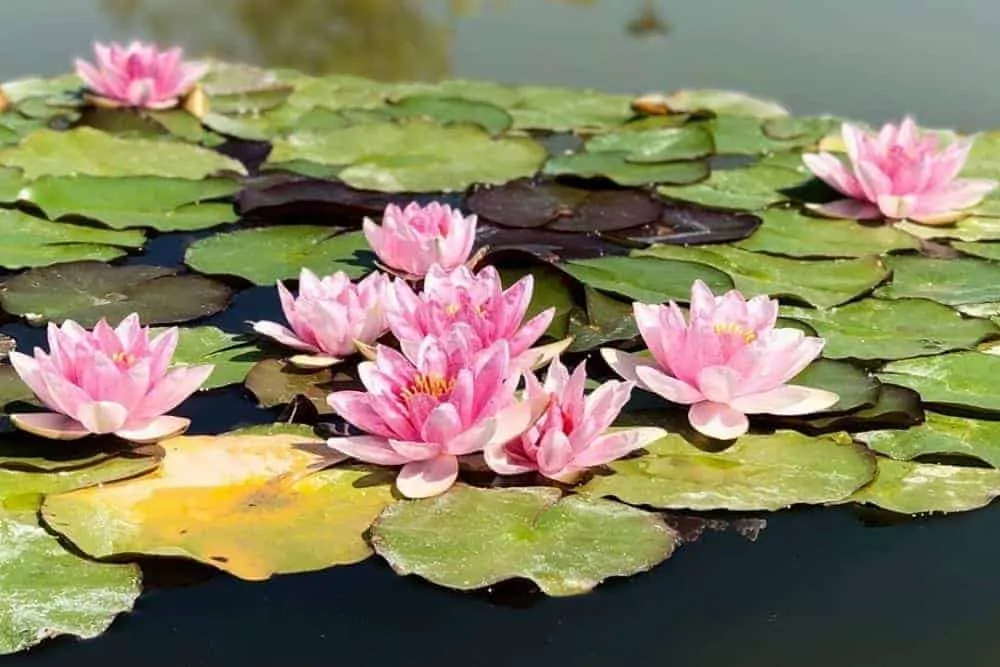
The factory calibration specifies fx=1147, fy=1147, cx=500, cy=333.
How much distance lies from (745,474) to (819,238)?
106 cm

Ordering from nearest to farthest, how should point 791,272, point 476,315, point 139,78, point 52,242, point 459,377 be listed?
point 459,377 < point 476,315 < point 791,272 < point 52,242 < point 139,78

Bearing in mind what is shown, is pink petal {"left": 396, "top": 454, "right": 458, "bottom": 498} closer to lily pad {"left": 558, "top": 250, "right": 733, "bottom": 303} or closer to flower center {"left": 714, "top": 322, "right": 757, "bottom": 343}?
flower center {"left": 714, "top": 322, "right": 757, "bottom": 343}

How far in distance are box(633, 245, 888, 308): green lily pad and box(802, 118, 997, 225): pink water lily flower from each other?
333 millimetres

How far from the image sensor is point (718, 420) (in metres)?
1.75

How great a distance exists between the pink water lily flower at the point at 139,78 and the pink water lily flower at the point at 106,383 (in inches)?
77.4

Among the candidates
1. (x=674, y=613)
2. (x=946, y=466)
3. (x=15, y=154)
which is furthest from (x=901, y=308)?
(x=15, y=154)

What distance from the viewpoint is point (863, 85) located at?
14.5ft

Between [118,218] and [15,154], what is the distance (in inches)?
22.0

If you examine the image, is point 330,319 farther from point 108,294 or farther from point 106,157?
point 106,157

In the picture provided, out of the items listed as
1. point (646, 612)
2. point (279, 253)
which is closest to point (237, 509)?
point (646, 612)

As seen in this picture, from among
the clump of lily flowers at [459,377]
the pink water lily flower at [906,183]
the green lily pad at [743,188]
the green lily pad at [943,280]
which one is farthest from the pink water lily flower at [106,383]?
the pink water lily flower at [906,183]

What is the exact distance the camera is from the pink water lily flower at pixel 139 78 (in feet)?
11.5

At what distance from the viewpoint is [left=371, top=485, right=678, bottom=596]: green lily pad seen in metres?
1.47

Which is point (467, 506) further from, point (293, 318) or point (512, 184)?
point (512, 184)
